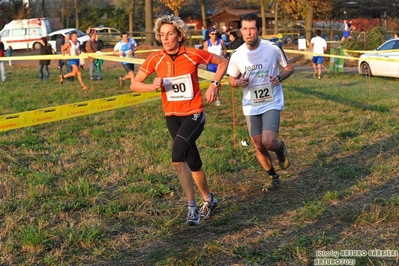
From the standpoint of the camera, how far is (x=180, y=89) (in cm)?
512

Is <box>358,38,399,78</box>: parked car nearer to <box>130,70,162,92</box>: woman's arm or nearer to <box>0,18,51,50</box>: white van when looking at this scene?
<box>130,70,162,92</box>: woman's arm

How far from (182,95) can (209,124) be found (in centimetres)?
526

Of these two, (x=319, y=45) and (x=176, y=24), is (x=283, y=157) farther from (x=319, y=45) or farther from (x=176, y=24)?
(x=319, y=45)

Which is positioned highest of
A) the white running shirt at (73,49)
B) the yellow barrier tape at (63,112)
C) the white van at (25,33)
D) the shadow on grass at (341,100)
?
the white van at (25,33)

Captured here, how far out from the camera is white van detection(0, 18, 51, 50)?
42094mm

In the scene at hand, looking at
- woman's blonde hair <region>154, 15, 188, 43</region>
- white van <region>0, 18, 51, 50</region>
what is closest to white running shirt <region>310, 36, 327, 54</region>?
woman's blonde hair <region>154, 15, 188, 43</region>

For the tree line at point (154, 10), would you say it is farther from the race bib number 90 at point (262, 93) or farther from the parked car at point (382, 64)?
the race bib number 90 at point (262, 93)

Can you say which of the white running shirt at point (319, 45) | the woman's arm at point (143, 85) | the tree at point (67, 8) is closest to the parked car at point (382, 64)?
the white running shirt at point (319, 45)

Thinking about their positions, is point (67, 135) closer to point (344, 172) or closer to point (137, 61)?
point (137, 61)

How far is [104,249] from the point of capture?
14.8ft

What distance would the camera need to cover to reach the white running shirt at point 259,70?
236 inches

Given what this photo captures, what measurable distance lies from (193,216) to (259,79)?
176cm

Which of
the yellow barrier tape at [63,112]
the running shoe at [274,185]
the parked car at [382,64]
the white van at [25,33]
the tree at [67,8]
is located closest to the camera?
the running shoe at [274,185]

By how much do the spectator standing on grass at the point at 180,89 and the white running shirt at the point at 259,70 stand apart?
85 centimetres
